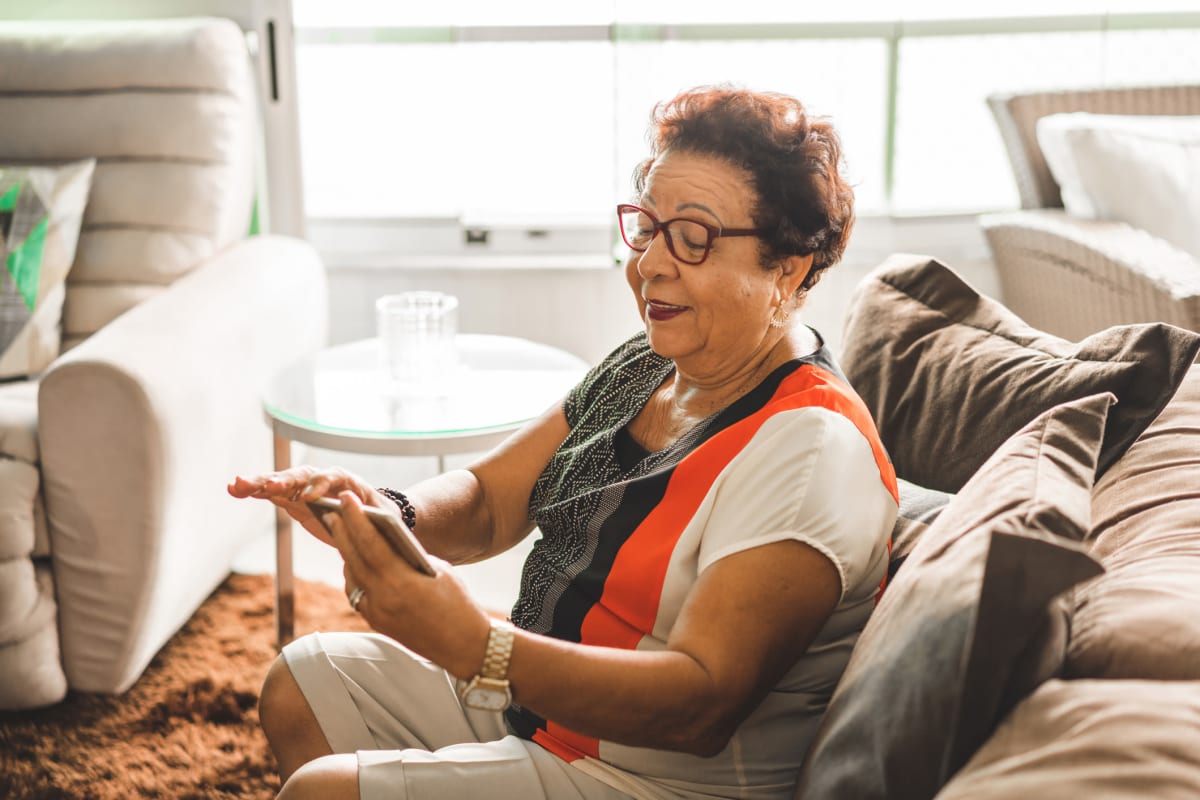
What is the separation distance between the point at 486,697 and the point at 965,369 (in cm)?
64

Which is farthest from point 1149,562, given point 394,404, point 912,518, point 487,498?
point 394,404

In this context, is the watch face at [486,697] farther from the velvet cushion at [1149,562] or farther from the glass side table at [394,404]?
the glass side table at [394,404]

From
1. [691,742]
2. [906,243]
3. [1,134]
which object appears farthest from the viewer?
[906,243]

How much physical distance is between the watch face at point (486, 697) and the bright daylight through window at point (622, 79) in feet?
6.59

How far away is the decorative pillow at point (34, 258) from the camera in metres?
2.17

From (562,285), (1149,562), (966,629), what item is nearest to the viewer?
(966,629)

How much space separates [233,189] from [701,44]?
1.16 meters

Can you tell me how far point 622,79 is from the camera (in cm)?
271

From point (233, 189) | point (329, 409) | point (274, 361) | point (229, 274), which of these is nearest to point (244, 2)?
point (233, 189)

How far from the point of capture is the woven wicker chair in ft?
6.26

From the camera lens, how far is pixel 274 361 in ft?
7.34

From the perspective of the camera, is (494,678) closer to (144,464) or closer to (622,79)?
(144,464)

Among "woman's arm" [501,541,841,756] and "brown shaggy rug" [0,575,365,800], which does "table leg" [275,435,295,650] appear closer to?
"brown shaggy rug" [0,575,365,800]

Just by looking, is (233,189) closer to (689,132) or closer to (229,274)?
(229,274)
